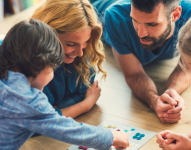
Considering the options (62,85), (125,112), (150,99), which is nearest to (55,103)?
(62,85)

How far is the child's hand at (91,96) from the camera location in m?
1.36

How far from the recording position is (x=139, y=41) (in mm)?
1529

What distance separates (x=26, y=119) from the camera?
0.81 meters

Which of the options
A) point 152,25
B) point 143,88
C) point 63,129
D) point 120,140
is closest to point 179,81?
point 143,88

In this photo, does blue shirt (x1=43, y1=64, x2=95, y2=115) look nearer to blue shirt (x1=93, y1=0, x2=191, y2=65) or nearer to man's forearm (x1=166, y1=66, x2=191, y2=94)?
blue shirt (x1=93, y1=0, x2=191, y2=65)

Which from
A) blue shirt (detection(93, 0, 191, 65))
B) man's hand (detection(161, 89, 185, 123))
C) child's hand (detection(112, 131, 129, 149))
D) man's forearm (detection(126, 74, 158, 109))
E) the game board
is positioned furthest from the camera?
blue shirt (detection(93, 0, 191, 65))

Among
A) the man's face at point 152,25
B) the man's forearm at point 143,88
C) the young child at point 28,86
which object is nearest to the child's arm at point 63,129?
the young child at point 28,86

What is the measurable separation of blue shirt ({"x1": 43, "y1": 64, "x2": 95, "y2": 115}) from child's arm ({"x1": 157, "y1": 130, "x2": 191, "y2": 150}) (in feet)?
1.64

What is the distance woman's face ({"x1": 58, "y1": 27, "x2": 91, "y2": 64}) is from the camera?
3.76 feet

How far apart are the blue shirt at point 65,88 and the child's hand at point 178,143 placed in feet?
1.72

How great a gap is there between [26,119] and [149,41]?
33.1 inches

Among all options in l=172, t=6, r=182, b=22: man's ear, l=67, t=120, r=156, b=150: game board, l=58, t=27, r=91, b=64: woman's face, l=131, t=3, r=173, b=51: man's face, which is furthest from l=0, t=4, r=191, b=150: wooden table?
l=172, t=6, r=182, b=22: man's ear

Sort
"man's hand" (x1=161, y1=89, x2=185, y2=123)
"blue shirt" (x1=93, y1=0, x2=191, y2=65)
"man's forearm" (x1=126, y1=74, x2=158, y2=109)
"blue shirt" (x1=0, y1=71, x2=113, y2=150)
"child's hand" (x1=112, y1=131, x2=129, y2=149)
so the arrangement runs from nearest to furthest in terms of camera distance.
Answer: "blue shirt" (x1=0, y1=71, x2=113, y2=150) → "child's hand" (x1=112, y1=131, x2=129, y2=149) → "man's hand" (x1=161, y1=89, x2=185, y2=123) → "man's forearm" (x1=126, y1=74, x2=158, y2=109) → "blue shirt" (x1=93, y1=0, x2=191, y2=65)

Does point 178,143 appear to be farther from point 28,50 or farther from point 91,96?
point 28,50
